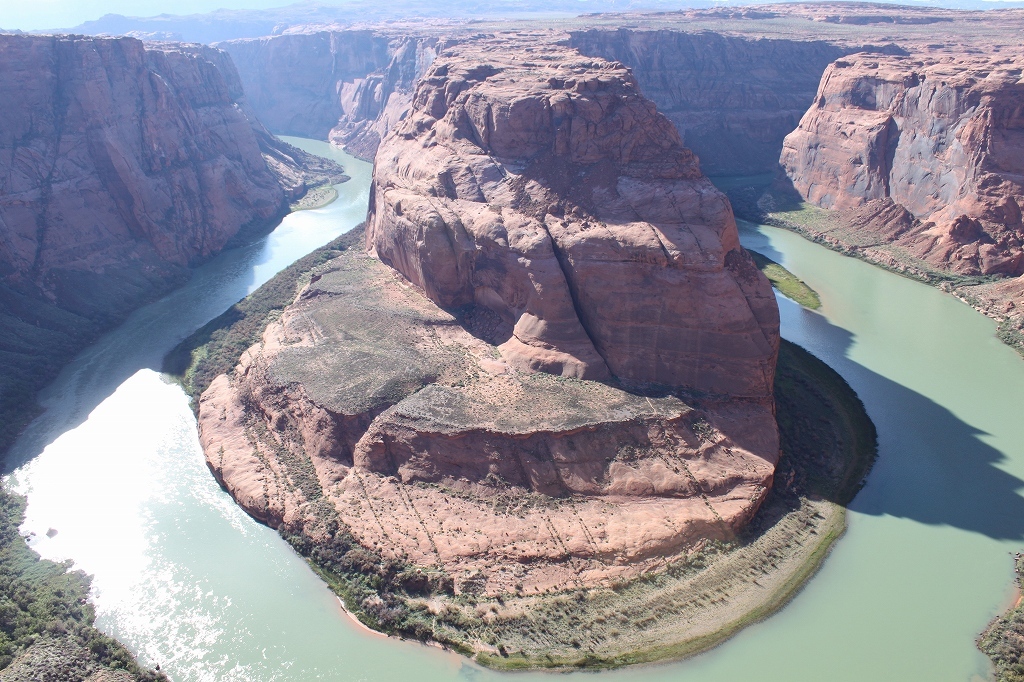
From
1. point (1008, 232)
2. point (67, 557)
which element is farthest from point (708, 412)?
point (1008, 232)

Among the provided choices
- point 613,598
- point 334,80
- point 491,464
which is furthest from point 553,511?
point 334,80

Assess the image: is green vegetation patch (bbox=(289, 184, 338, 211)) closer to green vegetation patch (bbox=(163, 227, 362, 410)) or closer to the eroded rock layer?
green vegetation patch (bbox=(163, 227, 362, 410))

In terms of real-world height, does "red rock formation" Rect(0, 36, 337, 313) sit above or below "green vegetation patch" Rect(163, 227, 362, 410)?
above

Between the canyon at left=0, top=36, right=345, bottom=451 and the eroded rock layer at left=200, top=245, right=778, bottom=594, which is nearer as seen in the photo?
the eroded rock layer at left=200, top=245, right=778, bottom=594

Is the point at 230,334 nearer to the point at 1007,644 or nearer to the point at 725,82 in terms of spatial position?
the point at 1007,644

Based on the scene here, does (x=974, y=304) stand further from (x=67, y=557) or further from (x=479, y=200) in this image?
(x=67, y=557)

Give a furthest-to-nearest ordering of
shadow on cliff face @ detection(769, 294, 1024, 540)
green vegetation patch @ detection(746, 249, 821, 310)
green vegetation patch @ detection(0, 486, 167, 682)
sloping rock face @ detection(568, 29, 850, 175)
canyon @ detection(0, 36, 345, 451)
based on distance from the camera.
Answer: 1. sloping rock face @ detection(568, 29, 850, 175)
2. green vegetation patch @ detection(746, 249, 821, 310)
3. canyon @ detection(0, 36, 345, 451)
4. shadow on cliff face @ detection(769, 294, 1024, 540)
5. green vegetation patch @ detection(0, 486, 167, 682)

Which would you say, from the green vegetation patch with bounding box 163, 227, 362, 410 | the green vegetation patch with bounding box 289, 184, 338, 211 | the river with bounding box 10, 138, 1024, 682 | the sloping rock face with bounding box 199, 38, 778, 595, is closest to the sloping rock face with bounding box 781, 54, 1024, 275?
the river with bounding box 10, 138, 1024, 682

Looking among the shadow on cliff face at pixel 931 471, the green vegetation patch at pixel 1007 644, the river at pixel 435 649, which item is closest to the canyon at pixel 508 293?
the river at pixel 435 649
